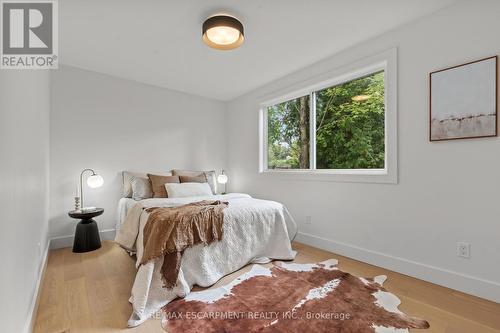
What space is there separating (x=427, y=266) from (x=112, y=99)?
4.41 meters

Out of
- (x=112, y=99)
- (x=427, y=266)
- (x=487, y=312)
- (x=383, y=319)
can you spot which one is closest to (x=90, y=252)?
(x=112, y=99)

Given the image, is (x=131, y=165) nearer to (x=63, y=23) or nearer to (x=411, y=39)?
(x=63, y=23)

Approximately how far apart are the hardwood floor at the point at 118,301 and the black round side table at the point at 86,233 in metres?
0.28

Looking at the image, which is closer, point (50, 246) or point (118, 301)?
point (118, 301)

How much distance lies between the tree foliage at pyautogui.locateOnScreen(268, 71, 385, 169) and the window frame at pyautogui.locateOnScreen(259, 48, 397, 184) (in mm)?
72

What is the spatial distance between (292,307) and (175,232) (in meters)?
1.07

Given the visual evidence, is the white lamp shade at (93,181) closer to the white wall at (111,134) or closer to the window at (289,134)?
the white wall at (111,134)

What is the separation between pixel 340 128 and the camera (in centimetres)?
307

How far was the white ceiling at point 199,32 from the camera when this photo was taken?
2035 mm

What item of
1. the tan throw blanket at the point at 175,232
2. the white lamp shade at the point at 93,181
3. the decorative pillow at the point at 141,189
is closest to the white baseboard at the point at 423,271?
the tan throw blanket at the point at 175,232

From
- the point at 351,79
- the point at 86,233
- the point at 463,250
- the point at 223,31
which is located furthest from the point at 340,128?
the point at 86,233

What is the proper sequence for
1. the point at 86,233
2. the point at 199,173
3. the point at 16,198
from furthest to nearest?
1. the point at 199,173
2. the point at 86,233
3. the point at 16,198

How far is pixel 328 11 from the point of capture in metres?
2.10

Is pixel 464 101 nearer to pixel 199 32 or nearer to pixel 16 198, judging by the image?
pixel 199 32
